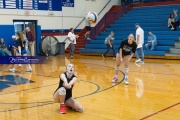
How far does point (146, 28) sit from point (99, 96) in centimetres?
1278

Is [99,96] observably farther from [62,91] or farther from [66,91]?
[62,91]

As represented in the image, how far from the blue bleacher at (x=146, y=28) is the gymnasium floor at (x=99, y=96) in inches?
243

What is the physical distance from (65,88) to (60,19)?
51.3 feet

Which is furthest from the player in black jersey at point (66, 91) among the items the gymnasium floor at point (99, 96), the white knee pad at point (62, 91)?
the gymnasium floor at point (99, 96)

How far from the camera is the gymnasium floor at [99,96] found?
6004 mm

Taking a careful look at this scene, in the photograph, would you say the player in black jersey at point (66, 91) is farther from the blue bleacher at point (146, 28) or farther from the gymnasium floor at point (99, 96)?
the blue bleacher at point (146, 28)

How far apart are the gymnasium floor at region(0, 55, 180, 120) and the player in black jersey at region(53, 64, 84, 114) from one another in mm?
146

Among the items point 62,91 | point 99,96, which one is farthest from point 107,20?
point 62,91

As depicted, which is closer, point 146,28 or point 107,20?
point 146,28

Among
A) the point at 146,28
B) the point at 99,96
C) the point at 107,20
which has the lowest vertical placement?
the point at 99,96

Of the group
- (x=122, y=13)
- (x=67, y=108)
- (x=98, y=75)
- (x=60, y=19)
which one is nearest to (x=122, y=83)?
(x=98, y=75)

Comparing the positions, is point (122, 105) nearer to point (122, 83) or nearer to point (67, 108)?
point (67, 108)

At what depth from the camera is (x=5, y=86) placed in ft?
30.1

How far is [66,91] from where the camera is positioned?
20.4ft
